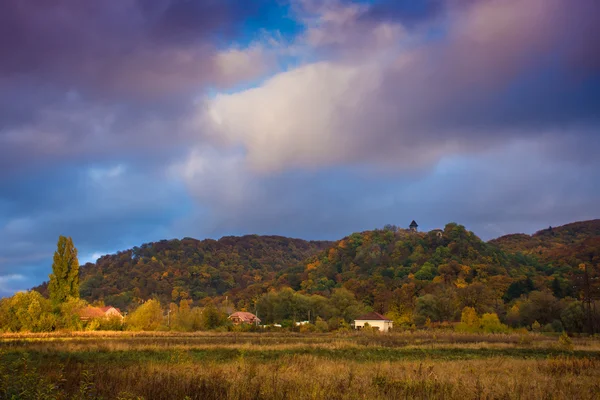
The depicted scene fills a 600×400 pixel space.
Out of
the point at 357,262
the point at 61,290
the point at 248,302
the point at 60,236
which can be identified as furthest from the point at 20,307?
the point at 357,262

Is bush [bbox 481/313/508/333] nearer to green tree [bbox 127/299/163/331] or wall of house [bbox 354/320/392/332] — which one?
wall of house [bbox 354/320/392/332]

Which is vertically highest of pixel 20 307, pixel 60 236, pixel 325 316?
pixel 60 236

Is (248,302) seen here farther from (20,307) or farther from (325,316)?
(20,307)

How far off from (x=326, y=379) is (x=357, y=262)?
589 feet

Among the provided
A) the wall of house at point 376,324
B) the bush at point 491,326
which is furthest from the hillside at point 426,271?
the bush at point 491,326

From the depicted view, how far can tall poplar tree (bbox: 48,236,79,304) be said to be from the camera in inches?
2918

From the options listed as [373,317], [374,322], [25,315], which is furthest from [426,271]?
[25,315]

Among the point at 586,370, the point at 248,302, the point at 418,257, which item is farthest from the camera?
the point at 418,257

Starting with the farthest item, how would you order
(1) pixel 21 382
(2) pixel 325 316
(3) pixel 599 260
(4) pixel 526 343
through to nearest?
(3) pixel 599 260 → (2) pixel 325 316 → (4) pixel 526 343 → (1) pixel 21 382

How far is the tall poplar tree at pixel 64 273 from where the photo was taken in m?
74.1

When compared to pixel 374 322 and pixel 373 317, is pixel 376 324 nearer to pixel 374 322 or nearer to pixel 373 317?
pixel 374 322

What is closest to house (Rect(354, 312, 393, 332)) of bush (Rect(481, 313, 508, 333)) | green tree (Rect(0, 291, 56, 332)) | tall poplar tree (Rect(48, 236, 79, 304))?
bush (Rect(481, 313, 508, 333))

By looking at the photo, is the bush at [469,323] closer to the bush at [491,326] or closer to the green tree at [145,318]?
the bush at [491,326]

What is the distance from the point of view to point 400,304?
124 m
